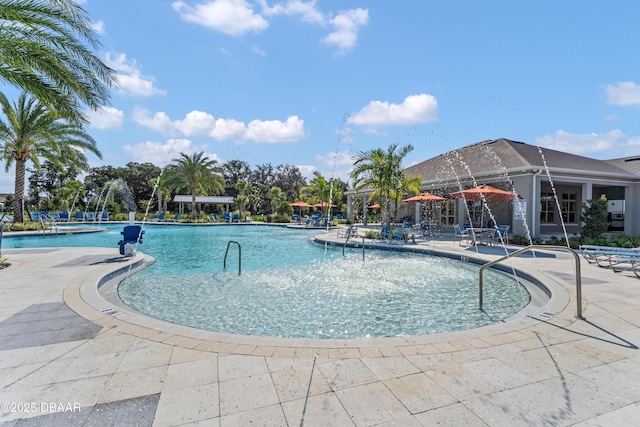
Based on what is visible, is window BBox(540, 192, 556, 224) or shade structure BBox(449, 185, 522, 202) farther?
window BBox(540, 192, 556, 224)

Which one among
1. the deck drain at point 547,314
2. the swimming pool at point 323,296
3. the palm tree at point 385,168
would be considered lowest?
the swimming pool at point 323,296

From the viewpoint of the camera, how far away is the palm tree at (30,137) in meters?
18.2

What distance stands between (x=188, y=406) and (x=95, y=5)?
31.1ft

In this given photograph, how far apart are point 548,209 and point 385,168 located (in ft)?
35.0

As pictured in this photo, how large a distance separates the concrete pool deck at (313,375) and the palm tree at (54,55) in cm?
612

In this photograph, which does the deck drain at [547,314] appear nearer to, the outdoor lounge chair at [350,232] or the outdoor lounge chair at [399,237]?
the outdoor lounge chair at [350,232]

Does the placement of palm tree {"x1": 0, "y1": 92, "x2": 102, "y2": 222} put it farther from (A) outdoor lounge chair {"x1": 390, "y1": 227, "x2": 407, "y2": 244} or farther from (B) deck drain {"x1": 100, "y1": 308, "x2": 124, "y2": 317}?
(A) outdoor lounge chair {"x1": 390, "y1": 227, "x2": 407, "y2": 244}

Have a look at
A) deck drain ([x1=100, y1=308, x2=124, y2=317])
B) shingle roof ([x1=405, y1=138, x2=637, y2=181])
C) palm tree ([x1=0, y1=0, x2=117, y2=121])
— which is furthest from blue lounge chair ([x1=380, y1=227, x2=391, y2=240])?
deck drain ([x1=100, y1=308, x2=124, y2=317])

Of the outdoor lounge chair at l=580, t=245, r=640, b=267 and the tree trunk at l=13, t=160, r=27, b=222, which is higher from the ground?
the tree trunk at l=13, t=160, r=27, b=222

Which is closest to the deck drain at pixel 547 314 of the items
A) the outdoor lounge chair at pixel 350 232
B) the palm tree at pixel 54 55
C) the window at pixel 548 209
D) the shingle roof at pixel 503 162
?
the outdoor lounge chair at pixel 350 232

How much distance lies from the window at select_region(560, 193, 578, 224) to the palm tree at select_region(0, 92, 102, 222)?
2762 centimetres


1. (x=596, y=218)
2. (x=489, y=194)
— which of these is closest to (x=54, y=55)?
(x=489, y=194)

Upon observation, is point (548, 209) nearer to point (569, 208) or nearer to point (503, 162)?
point (569, 208)

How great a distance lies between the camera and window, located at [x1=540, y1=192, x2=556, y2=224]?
66.3 feet
